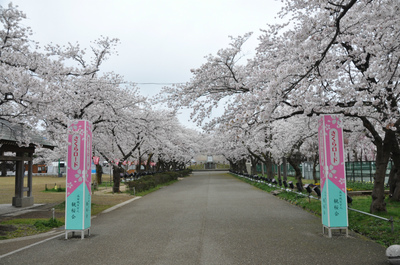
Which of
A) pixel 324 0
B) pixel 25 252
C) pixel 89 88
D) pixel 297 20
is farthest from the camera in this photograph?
pixel 89 88

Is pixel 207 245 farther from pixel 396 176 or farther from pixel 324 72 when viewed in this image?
pixel 396 176

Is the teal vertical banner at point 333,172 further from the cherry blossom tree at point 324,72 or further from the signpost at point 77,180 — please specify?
the signpost at point 77,180

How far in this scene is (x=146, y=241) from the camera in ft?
23.4

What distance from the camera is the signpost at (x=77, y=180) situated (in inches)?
301

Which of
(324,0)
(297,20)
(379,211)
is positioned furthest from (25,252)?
(379,211)

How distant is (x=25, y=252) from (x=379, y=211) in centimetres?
959

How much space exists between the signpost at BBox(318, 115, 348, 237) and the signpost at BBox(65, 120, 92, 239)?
19.2ft

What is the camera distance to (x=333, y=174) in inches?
287

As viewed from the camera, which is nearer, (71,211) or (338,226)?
(338,226)

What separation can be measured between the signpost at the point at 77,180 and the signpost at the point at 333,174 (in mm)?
5862

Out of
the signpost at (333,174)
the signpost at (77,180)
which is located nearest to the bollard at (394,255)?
the signpost at (333,174)

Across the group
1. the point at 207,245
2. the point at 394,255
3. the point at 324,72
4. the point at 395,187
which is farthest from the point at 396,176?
the point at 207,245

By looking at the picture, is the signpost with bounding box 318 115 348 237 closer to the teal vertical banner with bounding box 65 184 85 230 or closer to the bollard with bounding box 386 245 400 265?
the bollard with bounding box 386 245 400 265

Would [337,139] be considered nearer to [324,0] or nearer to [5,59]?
[324,0]
